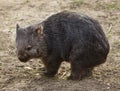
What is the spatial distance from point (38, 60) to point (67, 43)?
3.86ft

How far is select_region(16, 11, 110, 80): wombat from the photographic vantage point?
22.6 ft

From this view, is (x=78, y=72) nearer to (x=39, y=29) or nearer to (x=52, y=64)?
(x=52, y=64)

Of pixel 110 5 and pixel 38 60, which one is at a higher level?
pixel 110 5

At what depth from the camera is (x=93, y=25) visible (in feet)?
23.0

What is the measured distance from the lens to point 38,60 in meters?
8.05

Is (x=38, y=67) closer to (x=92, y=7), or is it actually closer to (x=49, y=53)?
(x=49, y=53)

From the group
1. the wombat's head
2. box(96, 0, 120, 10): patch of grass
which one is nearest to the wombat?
the wombat's head

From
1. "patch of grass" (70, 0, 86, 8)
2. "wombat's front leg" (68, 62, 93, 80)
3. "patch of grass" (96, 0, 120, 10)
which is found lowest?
"wombat's front leg" (68, 62, 93, 80)

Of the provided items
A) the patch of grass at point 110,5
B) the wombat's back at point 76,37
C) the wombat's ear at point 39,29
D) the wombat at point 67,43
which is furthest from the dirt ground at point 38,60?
the wombat's ear at point 39,29

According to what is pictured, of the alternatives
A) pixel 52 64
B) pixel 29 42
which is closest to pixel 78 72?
pixel 52 64

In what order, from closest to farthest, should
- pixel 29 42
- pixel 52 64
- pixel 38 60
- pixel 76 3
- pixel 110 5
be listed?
pixel 29 42 < pixel 52 64 < pixel 38 60 < pixel 110 5 < pixel 76 3

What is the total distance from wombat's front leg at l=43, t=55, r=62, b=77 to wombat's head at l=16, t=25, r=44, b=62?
0.24 m

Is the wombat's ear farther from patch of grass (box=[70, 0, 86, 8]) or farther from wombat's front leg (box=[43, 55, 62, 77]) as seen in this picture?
patch of grass (box=[70, 0, 86, 8])

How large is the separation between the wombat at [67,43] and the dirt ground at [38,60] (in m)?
0.30
